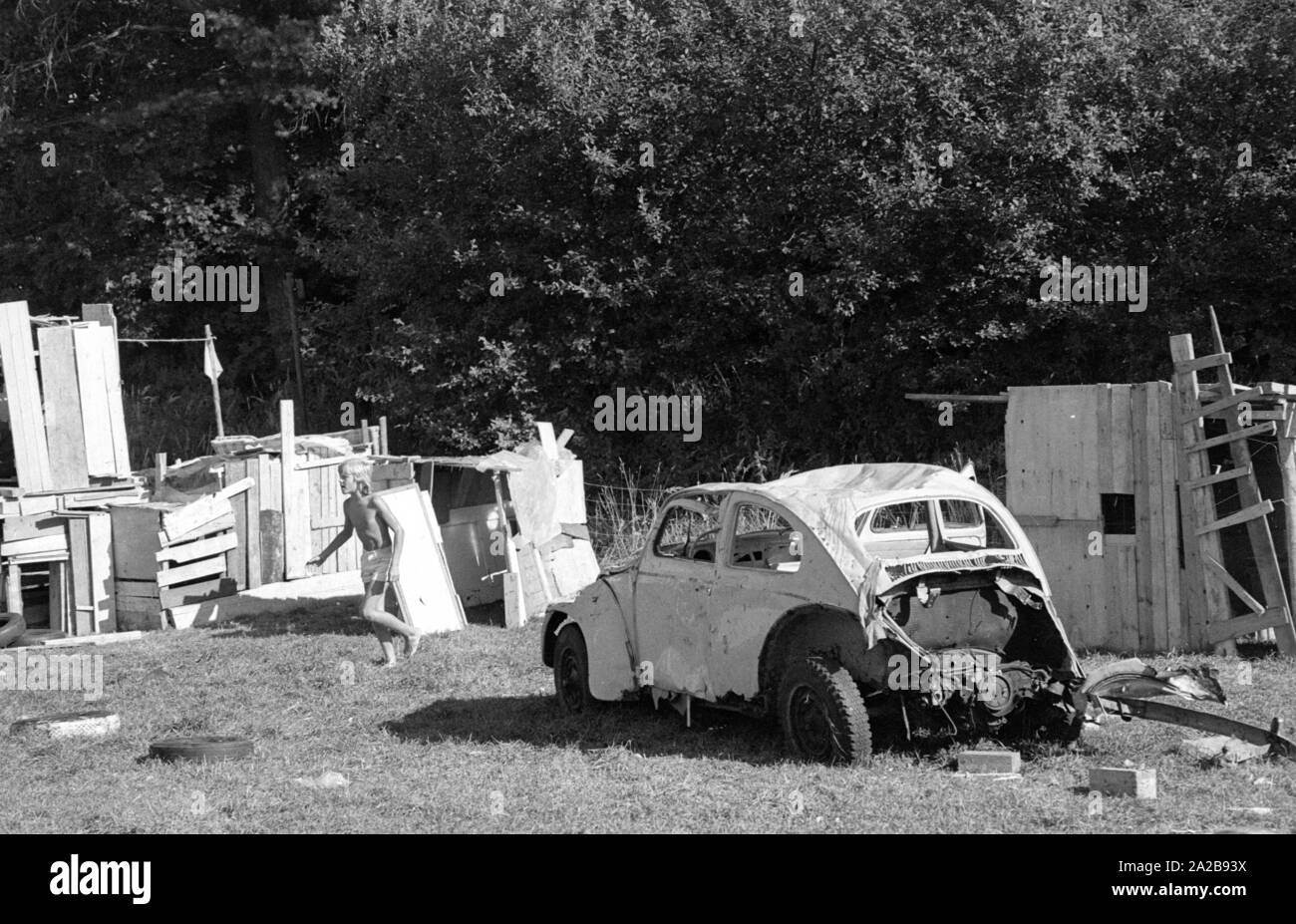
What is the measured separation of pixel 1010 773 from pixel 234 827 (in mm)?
4319

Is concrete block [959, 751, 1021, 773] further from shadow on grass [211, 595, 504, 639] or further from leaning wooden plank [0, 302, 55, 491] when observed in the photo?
leaning wooden plank [0, 302, 55, 491]

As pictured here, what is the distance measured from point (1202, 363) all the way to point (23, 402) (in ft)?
44.3

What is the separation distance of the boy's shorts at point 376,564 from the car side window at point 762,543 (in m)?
3.92

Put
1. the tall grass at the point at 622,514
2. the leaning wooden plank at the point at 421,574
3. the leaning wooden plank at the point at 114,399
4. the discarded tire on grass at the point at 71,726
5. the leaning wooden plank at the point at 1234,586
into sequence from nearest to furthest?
the discarded tire on grass at the point at 71,726
the leaning wooden plank at the point at 1234,586
the leaning wooden plank at the point at 421,574
the leaning wooden plank at the point at 114,399
the tall grass at the point at 622,514

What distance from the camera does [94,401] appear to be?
58.9ft

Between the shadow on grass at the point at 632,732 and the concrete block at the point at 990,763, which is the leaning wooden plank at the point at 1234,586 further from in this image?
the concrete block at the point at 990,763

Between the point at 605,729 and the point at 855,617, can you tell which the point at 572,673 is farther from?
the point at 855,617

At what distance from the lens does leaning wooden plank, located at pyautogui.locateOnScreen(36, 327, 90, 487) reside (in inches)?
691

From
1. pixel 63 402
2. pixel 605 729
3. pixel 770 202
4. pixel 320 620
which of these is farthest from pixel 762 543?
pixel 770 202

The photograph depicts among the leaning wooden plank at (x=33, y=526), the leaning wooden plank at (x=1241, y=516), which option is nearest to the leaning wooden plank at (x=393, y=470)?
the leaning wooden plank at (x=33, y=526)

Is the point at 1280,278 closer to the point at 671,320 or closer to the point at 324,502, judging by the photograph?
the point at 671,320

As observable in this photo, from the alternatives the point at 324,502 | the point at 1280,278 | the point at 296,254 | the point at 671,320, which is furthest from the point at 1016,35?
the point at 296,254

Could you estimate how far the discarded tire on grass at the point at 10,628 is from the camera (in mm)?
14492
